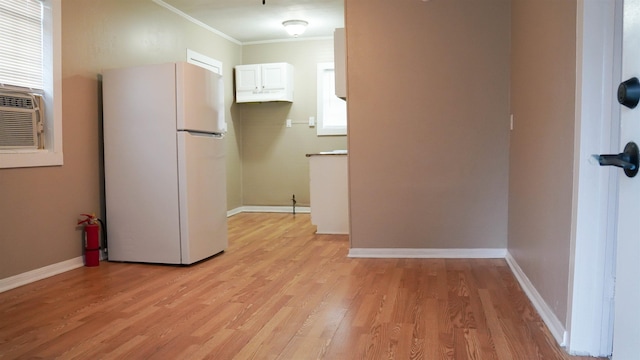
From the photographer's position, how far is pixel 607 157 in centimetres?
88

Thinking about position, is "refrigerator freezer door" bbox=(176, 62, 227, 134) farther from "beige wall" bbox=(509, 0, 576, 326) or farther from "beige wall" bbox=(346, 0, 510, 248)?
"beige wall" bbox=(509, 0, 576, 326)

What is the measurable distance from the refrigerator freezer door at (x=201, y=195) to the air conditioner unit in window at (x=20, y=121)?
3.25 feet

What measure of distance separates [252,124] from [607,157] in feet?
20.6

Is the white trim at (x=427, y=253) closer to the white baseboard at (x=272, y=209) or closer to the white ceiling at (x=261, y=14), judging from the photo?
the white ceiling at (x=261, y=14)

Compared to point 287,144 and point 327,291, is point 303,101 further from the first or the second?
point 327,291

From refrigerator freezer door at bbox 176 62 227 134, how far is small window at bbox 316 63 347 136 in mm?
2618

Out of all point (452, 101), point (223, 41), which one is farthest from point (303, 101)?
point (452, 101)

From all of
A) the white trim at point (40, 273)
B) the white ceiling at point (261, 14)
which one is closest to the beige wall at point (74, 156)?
the white trim at point (40, 273)

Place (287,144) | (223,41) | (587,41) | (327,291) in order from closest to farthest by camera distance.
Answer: (587,41) → (327,291) → (223,41) → (287,144)

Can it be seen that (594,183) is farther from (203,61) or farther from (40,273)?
(203,61)

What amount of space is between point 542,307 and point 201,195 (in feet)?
8.51

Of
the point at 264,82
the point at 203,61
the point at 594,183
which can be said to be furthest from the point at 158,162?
the point at 264,82

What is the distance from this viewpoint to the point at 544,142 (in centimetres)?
248

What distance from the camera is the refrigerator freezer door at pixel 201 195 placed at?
144 inches
